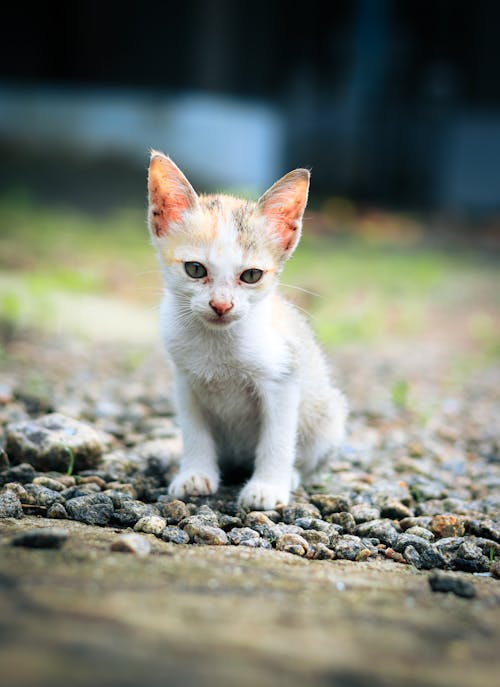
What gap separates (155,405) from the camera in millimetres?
4484

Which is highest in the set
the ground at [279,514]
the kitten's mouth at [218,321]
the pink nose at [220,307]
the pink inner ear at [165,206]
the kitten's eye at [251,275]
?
the pink inner ear at [165,206]

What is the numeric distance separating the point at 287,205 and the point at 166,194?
1.47 ft

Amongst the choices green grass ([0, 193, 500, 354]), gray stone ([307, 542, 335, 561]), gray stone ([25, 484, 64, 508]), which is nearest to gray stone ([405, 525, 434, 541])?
gray stone ([307, 542, 335, 561])

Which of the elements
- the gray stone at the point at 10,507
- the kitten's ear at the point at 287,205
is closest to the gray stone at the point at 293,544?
the gray stone at the point at 10,507

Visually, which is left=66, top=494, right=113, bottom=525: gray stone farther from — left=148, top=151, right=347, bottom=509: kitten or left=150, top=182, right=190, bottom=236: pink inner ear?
left=150, top=182, right=190, bottom=236: pink inner ear

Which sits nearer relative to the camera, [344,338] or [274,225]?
[274,225]

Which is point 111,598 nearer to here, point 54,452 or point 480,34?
point 54,452

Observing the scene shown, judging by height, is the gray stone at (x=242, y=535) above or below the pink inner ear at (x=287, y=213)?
below

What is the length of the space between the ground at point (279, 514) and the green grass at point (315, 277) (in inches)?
1.2

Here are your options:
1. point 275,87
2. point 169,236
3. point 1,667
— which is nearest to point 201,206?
point 169,236

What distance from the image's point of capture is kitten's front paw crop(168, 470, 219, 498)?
10.1ft

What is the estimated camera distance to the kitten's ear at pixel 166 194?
3.00 metres

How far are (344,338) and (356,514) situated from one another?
3531 mm

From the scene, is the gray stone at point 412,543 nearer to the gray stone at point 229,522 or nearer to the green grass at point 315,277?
the gray stone at point 229,522
